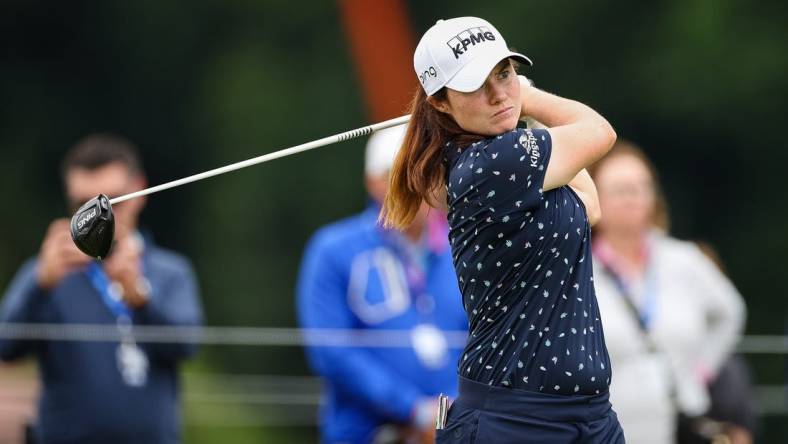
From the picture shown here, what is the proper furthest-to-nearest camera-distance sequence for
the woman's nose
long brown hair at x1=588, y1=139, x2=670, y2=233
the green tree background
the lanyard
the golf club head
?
the green tree background, long brown hair at x1=588, y1=139, x2=670, y2=233, the lanyard, the golf club head, the woman's nose

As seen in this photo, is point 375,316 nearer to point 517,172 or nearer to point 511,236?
point 511,236

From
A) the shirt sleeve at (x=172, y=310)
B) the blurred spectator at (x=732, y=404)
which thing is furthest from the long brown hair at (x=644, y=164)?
the shirt sleeve at (x=172, y=310)

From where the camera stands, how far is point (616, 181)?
19.1ft

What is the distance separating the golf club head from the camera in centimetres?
423

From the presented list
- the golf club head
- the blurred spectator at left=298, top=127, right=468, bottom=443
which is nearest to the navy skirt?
the golf club head

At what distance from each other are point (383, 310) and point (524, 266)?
1.99 m

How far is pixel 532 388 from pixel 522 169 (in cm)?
55

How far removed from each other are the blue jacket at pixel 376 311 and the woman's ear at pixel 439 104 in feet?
6.24

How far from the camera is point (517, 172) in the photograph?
3.69m

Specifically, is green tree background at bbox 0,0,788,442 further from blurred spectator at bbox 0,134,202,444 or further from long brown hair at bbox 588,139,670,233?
blurred spectator at bbox 0,134,202,444

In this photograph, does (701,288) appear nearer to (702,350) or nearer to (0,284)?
(702,350)

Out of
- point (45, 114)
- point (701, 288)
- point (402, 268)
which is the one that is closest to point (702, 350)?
point (701, 288)

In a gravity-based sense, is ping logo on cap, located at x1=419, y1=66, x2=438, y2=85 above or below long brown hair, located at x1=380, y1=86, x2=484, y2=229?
above

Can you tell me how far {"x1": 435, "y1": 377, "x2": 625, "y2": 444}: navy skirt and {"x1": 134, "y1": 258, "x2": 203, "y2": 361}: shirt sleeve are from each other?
2.10m
